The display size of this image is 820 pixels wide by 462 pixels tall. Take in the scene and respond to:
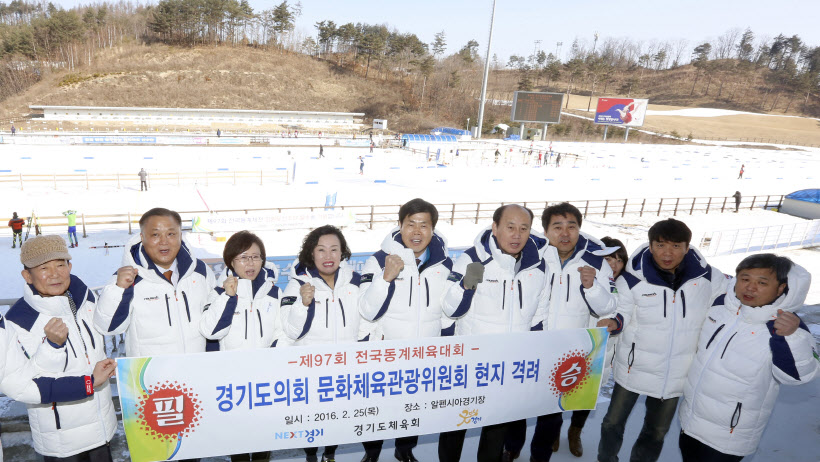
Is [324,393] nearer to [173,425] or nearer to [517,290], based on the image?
[173,425]

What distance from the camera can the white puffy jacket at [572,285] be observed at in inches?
142

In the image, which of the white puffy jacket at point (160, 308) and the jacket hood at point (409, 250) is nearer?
the white puffy jacket at point (160, 308)

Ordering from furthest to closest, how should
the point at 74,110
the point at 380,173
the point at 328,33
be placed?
the point at 328,33, the point at 74,110, the point at 380,173

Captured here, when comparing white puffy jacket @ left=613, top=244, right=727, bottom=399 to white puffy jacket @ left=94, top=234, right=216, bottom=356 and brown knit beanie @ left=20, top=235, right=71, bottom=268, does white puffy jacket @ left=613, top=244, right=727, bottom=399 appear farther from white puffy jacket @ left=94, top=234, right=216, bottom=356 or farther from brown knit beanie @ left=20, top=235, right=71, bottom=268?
brown knit beanie @ left=20, top=235, right=71, bottom=268

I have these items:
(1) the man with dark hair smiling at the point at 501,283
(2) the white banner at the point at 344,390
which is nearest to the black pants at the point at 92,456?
(2) the white banner at the point at 344,390

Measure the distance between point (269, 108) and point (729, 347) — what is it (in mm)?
76016

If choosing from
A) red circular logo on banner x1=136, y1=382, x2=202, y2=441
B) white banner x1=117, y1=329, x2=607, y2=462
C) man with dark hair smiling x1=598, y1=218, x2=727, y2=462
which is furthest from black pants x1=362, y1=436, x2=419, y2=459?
man with dark hair smiling x1=598, y1=218, x2=727, y2=462

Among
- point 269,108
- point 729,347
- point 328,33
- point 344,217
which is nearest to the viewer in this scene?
point 729,347

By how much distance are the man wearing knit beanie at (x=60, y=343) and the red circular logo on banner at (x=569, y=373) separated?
3161 millimetres

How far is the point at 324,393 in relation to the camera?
3.27 m

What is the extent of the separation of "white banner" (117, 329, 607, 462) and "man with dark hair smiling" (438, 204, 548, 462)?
0.13 m

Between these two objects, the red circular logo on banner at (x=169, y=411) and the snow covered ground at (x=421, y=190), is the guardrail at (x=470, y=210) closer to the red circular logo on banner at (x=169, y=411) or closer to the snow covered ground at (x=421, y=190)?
the snow covered ground at (x=421, y=190)

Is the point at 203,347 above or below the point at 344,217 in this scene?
above

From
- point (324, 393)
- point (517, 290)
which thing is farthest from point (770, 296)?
point (324, 393)
